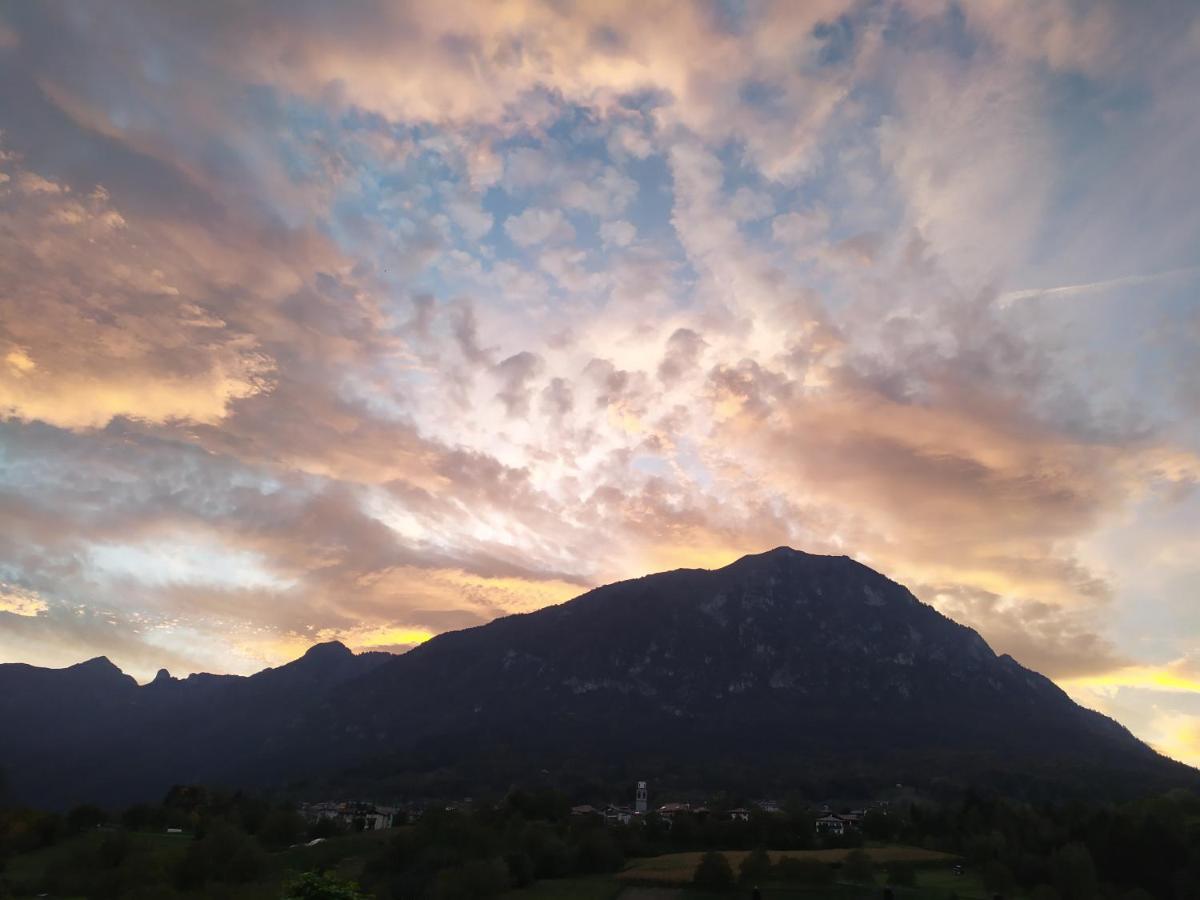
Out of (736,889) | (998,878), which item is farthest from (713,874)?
(998,878)

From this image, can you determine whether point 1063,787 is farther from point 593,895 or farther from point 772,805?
point 593,895

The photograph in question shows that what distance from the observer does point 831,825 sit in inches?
5177

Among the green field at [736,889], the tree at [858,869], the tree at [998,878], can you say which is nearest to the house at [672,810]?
the green field at [736,889]

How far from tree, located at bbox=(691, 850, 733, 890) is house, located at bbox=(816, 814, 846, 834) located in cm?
4664

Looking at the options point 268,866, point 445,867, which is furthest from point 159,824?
point 445,867

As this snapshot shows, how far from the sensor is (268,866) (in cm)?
9738

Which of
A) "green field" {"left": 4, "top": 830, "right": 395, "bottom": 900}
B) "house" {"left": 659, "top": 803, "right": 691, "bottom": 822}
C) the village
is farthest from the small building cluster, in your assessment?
"house" {"left": 659, "top": 803, "right": 691, "bottom": 822}

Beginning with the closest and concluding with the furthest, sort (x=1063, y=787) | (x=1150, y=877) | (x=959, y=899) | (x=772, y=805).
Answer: (x=959, y=899), (x=1150, y=877), (x=1063, y=787), (x=772, y=805)

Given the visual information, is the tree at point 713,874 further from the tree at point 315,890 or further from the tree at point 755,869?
the tree at point 315,890

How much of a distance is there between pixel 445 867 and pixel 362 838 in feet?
113

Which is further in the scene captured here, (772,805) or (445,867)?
(772,805)

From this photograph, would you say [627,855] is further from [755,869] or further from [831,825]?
[831,825]

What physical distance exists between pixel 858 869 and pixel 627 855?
128 feet

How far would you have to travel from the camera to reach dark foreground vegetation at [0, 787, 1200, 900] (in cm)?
7994
